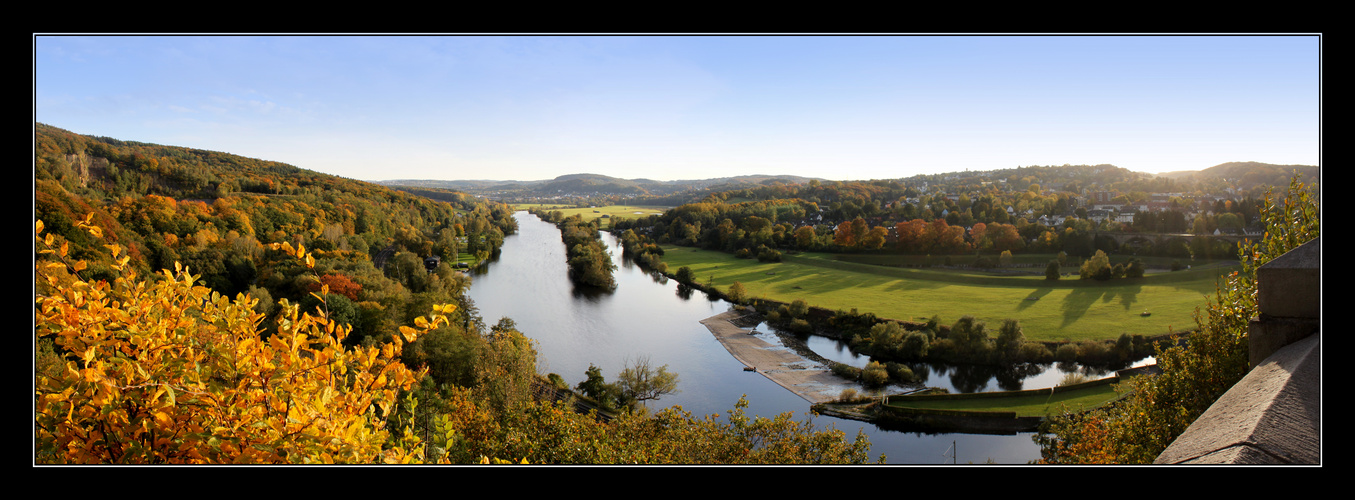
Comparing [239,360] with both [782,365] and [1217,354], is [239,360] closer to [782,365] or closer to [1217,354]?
→ [1217,354]

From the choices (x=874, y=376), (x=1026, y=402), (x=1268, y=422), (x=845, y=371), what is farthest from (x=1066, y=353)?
(x=1268, y=422)

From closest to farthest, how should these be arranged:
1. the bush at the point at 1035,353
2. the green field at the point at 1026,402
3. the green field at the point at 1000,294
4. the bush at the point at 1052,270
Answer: the green field at the point at 1000,294 < the green field at the point at 1026,402 < the bush at the point at 1052,270 < the bush at the point at 1035,353

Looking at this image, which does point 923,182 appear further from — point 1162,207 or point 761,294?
point 1162,207

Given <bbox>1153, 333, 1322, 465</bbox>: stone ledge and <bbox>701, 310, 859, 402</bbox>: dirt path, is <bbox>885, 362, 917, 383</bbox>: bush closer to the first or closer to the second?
<bbox>701, 310, 859, 402</bbox>: dirt path

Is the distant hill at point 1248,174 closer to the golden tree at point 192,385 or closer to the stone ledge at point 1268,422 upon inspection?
the stone ledge at point 1268,422

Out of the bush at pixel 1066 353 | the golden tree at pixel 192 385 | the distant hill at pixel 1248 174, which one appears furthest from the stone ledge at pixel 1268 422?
the bush at pixel 1066 353

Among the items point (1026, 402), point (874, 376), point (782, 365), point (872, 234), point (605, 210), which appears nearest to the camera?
point (1026, 402)

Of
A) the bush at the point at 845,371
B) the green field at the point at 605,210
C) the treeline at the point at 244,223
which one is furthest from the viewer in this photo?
the green field at the point at 605,210
